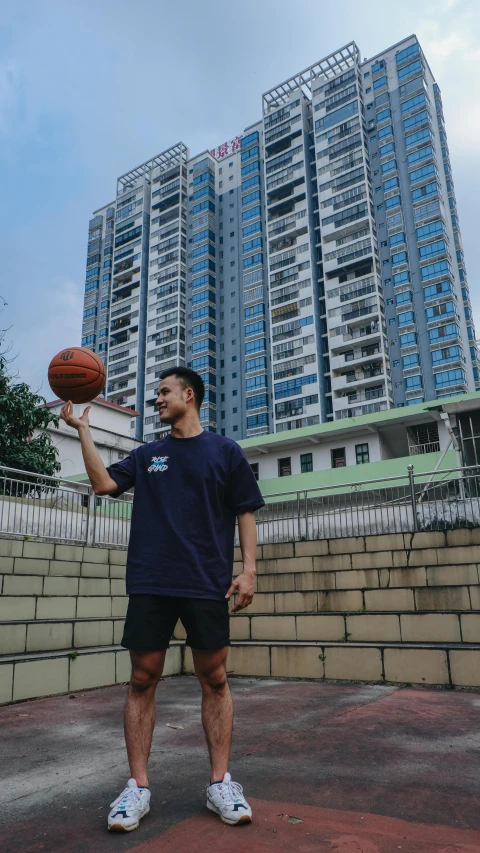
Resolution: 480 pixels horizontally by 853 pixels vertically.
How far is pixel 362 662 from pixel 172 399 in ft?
13.9

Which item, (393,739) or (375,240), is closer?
(393,739)

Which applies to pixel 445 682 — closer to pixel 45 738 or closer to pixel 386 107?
pixel 45 738

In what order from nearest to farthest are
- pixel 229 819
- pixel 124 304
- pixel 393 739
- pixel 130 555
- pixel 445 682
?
pixel 229 819, pixel 130 555, pixel 393 739, pixel 445 682, pixel 124 304

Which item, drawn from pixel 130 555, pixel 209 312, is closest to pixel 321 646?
pixel 130 555

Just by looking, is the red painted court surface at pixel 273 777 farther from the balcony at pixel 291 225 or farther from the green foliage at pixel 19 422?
the balcony at pixel 291 225

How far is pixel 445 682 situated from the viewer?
541 centimetres

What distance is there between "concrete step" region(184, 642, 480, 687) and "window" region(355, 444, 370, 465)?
28336 mm

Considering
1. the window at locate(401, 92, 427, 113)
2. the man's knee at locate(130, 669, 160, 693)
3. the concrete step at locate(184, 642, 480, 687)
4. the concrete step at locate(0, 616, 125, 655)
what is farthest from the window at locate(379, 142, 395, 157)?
the man's knee at locate(130, 669, 160, 693)

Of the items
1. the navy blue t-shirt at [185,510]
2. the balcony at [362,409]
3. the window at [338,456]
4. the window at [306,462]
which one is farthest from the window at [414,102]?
the navy blue t-shirt at [185,510]

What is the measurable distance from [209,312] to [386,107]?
33.7m

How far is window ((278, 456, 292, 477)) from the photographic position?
119 feet

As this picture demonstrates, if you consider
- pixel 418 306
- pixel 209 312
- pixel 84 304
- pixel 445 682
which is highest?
pixel 84 304

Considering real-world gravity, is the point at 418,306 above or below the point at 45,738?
above

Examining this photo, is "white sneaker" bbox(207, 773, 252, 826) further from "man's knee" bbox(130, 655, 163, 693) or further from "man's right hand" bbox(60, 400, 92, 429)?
"man's right hand" bbox(60, 400, 92, 429)
